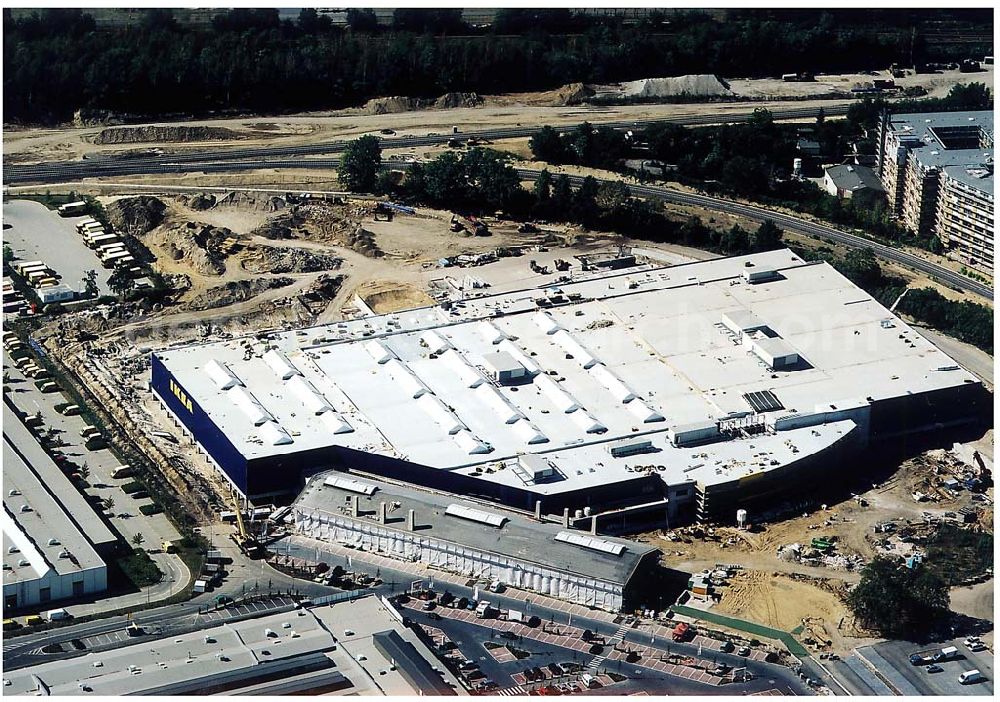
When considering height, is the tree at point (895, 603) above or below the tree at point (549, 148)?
below

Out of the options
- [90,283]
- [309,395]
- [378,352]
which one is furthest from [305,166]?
[309,395]

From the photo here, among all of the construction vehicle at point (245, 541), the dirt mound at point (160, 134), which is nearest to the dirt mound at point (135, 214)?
the dirt mound at point (160, 134)

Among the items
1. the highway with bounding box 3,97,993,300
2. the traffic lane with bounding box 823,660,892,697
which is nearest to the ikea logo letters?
the traffic lane with bounding box 823,660,892,697

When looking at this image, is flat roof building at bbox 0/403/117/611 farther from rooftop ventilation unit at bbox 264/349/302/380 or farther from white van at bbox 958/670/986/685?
white van at bbox 958/670/986/685

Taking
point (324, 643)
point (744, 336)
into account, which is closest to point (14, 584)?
point (324, 643)

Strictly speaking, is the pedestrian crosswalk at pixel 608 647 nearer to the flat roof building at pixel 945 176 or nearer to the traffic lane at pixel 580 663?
the traffic lane at pixel 580 663

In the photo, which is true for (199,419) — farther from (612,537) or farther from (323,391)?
(612,537)
